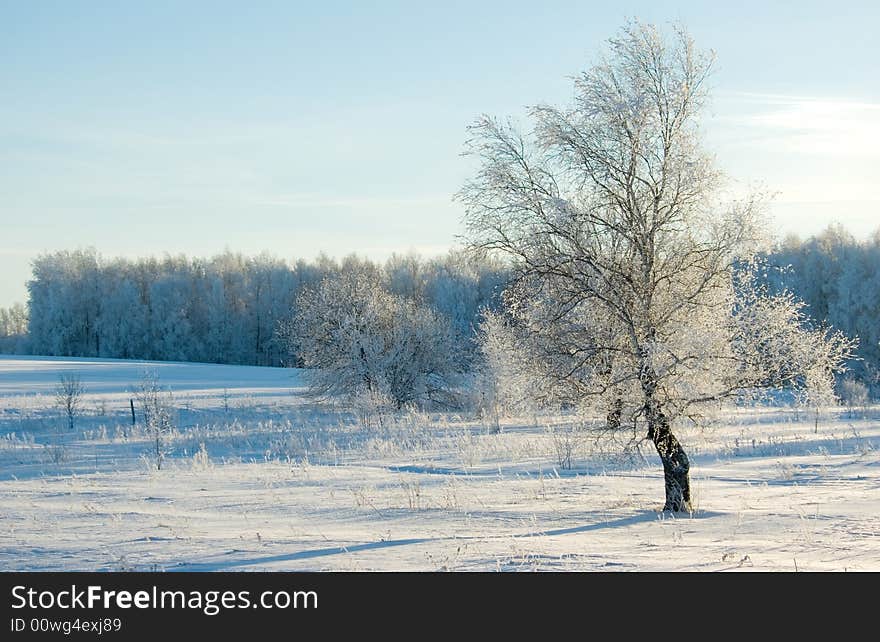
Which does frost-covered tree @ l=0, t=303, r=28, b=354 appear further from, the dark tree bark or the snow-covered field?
the dark tree bark

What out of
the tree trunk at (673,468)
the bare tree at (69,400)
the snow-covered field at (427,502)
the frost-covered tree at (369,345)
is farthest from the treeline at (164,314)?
the tree trunk at (673,468)

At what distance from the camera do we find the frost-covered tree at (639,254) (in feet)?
45.4

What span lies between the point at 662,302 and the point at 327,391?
98.3 feet

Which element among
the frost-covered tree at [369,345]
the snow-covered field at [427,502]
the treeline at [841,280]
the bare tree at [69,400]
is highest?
the treeline at [841,280]

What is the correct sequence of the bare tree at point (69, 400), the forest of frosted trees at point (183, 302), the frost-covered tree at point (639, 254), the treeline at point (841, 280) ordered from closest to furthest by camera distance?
the frost-covered tree at point (639, 254), the bare tree at point (69, 400), the treeline at point (841, 280), the forest of frosted trees at point (183, 302)

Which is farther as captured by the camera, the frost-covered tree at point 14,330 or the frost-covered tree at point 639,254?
the frost-covered tree at point 14,330

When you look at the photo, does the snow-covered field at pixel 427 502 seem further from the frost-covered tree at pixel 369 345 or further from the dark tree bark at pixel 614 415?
the frost-covered tree at pixel 369 345

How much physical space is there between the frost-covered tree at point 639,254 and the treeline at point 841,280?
189 ft

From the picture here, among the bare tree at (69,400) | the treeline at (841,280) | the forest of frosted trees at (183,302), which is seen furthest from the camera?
the forest of frosted trees at (183,302)

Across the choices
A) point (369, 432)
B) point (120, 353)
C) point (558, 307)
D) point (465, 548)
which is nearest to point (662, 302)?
point (558, 307)

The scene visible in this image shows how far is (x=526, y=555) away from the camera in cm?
916

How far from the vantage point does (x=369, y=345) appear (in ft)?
137

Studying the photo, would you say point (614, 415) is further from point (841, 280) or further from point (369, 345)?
point (841, 280)
